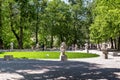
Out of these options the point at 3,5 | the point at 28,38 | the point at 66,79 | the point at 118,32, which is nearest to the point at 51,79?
the point at 66,79

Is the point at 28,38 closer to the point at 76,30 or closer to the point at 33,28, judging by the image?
the point at 33,28

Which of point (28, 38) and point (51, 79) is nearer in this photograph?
point (51, 79)

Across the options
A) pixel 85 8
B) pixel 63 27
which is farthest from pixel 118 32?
pixel 85 8

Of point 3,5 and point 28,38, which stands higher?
point 3,5

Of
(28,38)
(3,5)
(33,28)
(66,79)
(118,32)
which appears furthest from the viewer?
(28,38)

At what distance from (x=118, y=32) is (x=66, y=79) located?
37853 millimetres

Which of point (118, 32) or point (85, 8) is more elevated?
point (85, 8)

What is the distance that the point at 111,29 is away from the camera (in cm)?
5397

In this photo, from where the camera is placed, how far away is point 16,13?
6469 cm

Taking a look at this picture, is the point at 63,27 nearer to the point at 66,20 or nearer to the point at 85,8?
the point at 66,20

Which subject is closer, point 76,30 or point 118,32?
point 118,32

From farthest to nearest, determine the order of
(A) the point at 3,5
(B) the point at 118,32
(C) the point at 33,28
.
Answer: (C) the point at 33,28, (A) the point at 3,5, (B) the point at 118,32

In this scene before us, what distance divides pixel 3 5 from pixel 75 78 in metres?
48.8

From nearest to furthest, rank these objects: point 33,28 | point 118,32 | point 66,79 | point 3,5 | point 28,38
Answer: point 66,79 < point 118,32 < point 3,5 < point 33,28 < point 28,38
